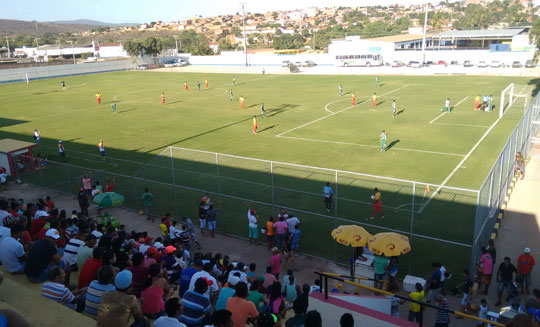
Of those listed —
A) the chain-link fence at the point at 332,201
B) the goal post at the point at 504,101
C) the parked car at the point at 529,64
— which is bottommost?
the chain-link fence at the point at 332,201

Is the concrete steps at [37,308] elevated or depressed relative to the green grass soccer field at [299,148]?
elevated

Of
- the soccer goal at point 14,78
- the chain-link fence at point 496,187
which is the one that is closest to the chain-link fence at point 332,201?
the chain-link fence at point 496,187

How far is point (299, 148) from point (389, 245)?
16.4 m

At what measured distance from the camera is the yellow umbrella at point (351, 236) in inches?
479

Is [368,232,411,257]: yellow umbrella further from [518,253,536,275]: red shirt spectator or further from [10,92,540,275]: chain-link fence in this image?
[518,253,536,275]: red shirt spectator

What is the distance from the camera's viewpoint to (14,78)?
80.9 meters

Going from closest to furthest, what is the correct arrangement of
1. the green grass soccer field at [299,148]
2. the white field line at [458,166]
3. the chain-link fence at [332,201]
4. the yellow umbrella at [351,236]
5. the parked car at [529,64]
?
the yellow umbrella at [351,236], the chain-link fence at [332,201], the green grass soccer field at [299,148], the white field line at [458,166], the parked car at [529,64]

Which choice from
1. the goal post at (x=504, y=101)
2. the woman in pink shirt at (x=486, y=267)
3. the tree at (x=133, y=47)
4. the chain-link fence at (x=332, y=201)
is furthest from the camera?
the tree at (x=133, y=47)

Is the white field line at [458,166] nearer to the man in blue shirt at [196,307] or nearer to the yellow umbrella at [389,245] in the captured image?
the yellow umbrella at [389,245]

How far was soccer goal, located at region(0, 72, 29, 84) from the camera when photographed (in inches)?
3117

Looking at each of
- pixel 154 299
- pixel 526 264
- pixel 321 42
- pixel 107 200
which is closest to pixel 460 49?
pixel 321 42

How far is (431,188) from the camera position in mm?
19281

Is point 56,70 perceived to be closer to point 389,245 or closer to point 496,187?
point 496,187

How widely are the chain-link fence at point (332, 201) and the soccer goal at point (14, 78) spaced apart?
65.2 metres
